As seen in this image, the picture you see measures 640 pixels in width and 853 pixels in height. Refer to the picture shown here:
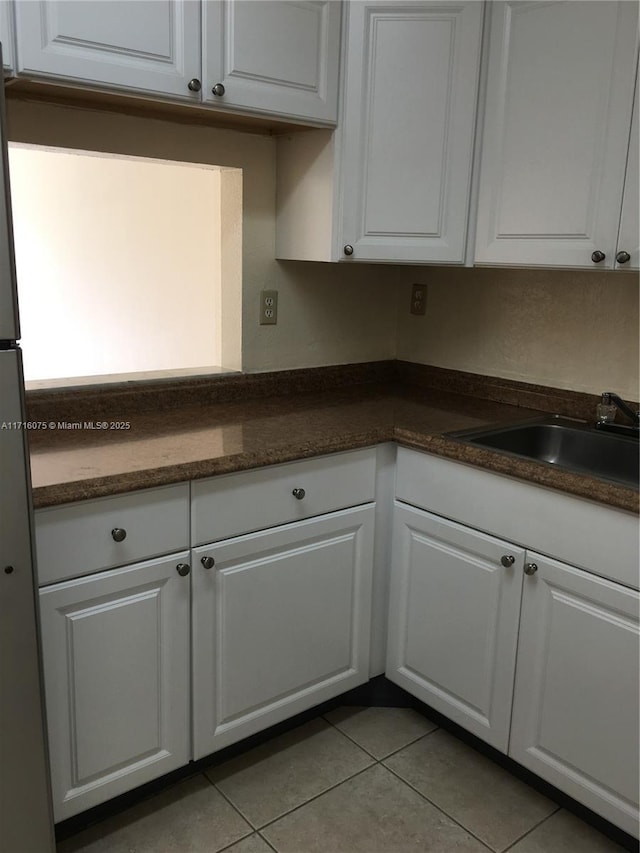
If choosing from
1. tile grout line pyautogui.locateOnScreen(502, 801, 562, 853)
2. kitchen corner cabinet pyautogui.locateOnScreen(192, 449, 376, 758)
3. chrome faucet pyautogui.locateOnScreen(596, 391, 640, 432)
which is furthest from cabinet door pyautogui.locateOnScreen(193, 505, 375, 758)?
chrome faucet pyautogui.locateOnScreen(596, 391, 640, 432)

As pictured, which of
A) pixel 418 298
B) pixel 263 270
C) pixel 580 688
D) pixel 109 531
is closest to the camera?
pixel 109 531

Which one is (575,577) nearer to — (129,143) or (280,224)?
(280,224)

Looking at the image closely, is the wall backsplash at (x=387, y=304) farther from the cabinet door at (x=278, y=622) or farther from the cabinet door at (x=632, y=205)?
the cabinet door at (x=278, y=622)

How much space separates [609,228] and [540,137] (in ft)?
0.98

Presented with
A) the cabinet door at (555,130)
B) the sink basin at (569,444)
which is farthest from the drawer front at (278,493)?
the cabinet door at (555,130)

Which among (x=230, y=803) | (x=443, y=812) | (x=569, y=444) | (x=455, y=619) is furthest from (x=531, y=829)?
(x=569, y=444)

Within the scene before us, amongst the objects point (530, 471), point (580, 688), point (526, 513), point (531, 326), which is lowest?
point (580, 688)

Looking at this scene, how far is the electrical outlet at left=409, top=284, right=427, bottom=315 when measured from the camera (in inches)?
103

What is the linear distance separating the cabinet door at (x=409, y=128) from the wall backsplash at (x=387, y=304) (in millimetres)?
358

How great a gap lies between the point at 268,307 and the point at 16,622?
1309 millimetres

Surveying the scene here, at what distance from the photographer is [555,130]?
1805mm

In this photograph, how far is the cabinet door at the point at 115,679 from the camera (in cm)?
155

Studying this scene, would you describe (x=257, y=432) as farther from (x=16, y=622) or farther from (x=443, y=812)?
(x=443, y=812)

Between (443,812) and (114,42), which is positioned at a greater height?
(114,42)
